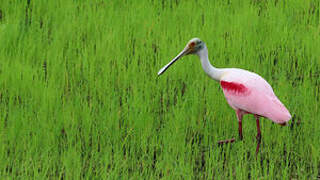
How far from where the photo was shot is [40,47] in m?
4.89

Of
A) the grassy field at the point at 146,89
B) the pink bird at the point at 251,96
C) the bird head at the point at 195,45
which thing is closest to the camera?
the pink bird at the point at 251,96

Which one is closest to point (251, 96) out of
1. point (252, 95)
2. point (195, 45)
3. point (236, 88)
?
point (252, 95)

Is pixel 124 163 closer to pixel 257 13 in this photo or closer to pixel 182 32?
pixel 182 32

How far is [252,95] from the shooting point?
3527 mm

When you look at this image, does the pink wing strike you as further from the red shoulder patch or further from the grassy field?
the grassy field

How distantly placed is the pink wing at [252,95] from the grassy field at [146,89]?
266 millimetres

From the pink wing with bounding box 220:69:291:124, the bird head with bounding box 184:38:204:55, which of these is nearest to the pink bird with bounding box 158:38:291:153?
the pink wing with bounding box 220:69:291:124

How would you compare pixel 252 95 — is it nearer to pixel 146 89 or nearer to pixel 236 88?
pixel 236 88

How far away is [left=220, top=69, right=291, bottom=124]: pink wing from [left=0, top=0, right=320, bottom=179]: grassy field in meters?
0.27

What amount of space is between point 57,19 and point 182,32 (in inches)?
49.2

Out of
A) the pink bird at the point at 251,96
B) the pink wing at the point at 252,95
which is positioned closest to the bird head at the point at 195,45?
the pink bird at the point at 251,96

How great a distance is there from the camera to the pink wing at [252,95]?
3.38m

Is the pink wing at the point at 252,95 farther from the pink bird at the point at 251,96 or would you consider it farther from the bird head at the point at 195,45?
the bird head at the point at 195,45

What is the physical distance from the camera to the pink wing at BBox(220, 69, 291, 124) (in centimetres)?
338
